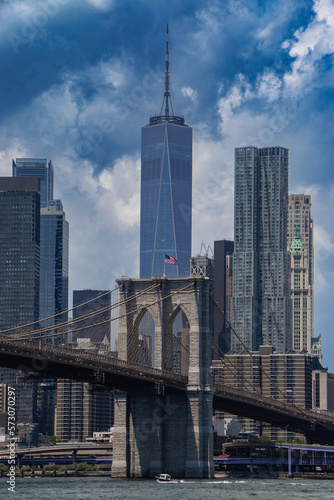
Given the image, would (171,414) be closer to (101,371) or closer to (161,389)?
(161,389)

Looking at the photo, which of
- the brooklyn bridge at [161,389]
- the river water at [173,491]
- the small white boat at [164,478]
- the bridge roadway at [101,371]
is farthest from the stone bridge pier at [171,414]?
the small white boat at [164,478]

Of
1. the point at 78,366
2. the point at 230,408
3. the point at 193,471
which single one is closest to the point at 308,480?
the point at 230,408

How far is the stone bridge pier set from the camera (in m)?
118

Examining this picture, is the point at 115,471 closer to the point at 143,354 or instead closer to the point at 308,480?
the point at 308,480

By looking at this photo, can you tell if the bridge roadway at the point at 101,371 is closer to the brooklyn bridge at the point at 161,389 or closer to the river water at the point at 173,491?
the brooklyn bridge at the point at 161,389

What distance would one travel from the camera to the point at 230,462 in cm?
15538

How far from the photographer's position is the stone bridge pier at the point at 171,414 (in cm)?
11781

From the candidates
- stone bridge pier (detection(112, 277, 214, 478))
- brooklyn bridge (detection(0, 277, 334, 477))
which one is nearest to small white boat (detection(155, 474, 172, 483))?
stone bridge pier (detection(112, 277, 214, 478))

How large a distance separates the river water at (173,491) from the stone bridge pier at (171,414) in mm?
2952

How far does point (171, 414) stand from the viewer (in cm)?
11956

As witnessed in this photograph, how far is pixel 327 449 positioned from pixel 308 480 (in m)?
15.8

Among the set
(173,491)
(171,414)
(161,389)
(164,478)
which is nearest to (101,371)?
(161,389)

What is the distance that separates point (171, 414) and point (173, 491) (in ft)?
70.1

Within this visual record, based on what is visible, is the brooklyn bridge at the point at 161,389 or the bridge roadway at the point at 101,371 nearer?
the bridge roadway at the point at 101,371
